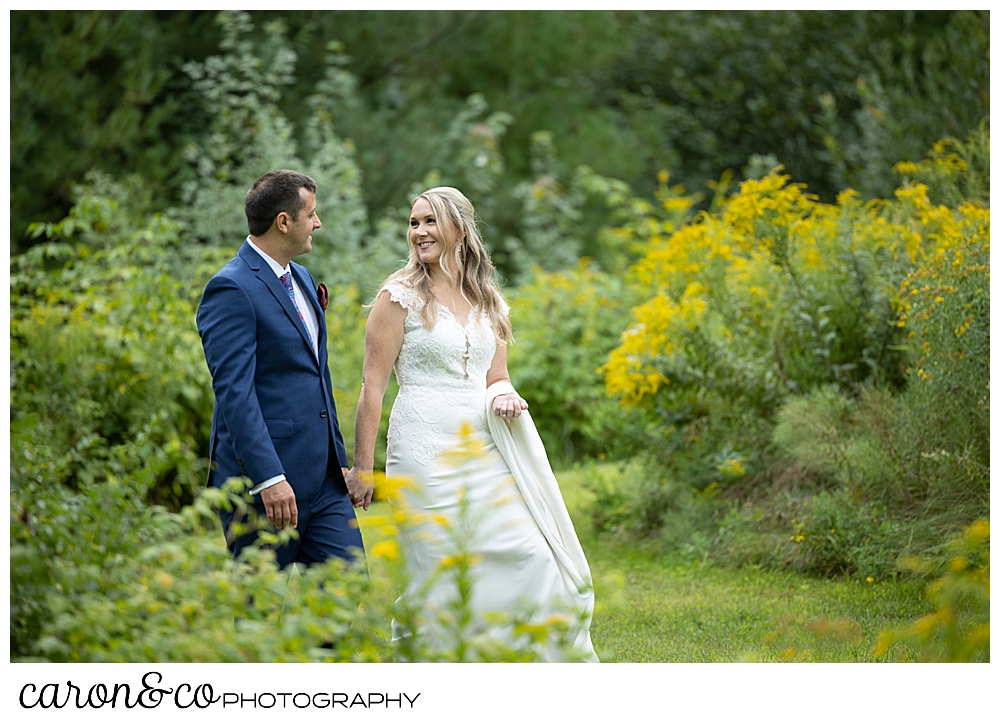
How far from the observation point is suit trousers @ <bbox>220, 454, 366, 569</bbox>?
3.17m

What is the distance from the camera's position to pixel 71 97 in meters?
10.0

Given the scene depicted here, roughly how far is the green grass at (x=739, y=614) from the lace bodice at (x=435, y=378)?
18.1 inches

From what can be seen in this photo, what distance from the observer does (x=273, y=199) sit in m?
3.15

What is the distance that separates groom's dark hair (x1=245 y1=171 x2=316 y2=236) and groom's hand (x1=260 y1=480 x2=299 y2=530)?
0.88 metres

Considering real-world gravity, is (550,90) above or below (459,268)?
above

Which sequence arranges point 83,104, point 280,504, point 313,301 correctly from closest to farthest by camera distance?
point 280,504 < point 313,301 < point 83,104

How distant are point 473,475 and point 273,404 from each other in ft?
2.58

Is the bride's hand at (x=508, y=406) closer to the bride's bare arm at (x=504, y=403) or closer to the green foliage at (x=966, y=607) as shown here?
the bride's bare arm at (x=504, y=403)

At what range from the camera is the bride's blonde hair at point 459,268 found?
138 inches

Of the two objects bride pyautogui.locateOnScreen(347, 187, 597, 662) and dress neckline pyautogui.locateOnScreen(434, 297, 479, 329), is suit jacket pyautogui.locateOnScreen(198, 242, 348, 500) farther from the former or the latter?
dress neckline pyautogui.locateOnScreen(434, 297, 479, 329)

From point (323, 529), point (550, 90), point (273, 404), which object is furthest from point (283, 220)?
point (550, 90)

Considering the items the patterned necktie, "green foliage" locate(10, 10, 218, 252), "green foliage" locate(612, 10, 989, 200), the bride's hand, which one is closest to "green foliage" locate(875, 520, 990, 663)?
the bride's hand

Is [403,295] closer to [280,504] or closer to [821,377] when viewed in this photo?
[280,504]

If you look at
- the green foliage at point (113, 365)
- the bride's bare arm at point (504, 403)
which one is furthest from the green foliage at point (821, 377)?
the green foliage at point (113, 365)
